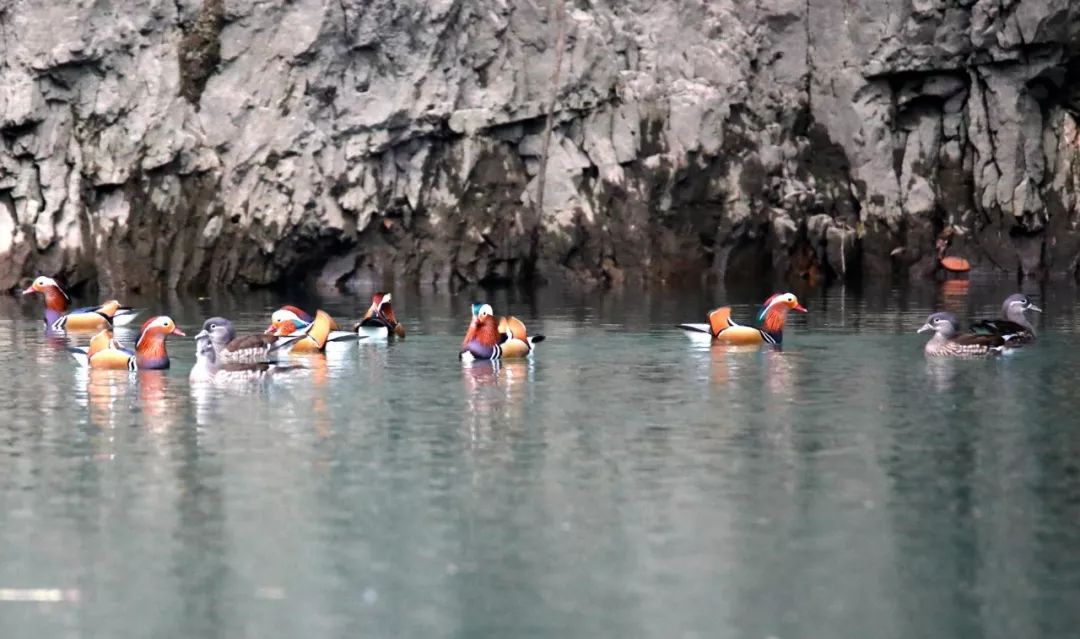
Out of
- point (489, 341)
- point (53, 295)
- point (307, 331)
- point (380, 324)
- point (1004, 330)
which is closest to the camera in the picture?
point (489, 341)

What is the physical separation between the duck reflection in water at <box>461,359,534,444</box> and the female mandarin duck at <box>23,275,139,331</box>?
782 cm

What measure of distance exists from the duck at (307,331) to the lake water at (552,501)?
1.75m

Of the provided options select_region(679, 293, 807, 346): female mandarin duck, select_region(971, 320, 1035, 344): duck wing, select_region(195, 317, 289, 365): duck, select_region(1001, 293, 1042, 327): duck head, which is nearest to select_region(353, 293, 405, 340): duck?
select_region(195, 317, 289, 365): duck

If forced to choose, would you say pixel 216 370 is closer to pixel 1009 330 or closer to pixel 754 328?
pixel 754 328

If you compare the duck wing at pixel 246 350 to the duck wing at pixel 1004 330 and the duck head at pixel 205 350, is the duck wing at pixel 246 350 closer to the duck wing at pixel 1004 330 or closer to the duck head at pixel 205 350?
the duck head at pixel 205 350

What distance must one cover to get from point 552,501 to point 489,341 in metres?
9.40

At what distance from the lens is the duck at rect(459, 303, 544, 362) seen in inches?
897

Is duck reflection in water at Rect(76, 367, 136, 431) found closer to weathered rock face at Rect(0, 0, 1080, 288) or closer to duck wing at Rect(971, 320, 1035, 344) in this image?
duck wing at Rect(971, 320, 1035, 344)

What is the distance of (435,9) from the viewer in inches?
1609

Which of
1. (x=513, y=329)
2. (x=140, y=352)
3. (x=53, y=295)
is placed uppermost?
(x=53, y=295)

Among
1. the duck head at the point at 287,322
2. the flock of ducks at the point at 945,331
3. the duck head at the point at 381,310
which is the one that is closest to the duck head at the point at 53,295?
the duck head at the point at 287,322

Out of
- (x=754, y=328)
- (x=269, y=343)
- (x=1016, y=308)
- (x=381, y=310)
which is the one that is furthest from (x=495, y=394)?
(x=1016, y=308)

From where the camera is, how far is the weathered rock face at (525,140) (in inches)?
1575

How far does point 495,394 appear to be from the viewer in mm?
19453
